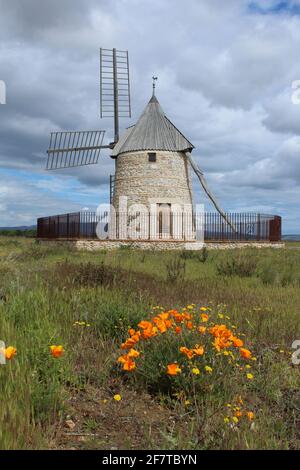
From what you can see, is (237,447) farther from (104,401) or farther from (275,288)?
(275,288)

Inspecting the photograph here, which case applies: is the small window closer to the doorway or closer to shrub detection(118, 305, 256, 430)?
the doorway

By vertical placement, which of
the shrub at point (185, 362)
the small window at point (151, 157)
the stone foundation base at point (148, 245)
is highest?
the small window at point (151, 157)

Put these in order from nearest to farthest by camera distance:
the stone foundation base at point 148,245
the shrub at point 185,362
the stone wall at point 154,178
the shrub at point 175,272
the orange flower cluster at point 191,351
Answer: the orange flower cluster at point 191,351 < the shrub at point 185,362 < the shrub at point 175,272 < the stone foundation base at point 148,245 < the stone wall at point 154,178

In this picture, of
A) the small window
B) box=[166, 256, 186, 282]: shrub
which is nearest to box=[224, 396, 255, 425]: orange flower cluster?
box=[166, 256, 186, 282]: shrub

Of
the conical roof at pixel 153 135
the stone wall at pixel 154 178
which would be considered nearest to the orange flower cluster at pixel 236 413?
the stone wall at pixel 154 178

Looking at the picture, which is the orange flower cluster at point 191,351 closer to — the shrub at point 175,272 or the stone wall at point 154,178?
the shrub at point 175,272

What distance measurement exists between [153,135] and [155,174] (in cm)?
268

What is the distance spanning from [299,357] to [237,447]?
2.30 meters

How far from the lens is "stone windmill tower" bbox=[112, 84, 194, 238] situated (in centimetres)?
2633

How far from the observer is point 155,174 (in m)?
26.4

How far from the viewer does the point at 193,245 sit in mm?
25422

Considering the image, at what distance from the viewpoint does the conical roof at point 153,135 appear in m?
26.9

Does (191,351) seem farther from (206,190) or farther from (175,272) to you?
(206,190)

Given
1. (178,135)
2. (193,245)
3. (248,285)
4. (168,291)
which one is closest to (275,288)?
(248,285)
